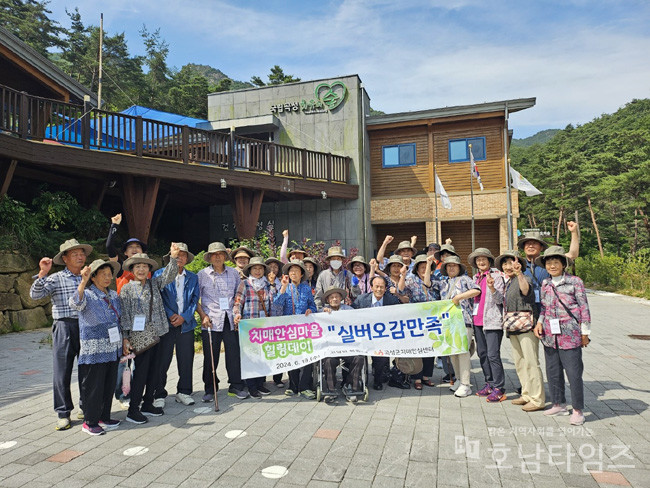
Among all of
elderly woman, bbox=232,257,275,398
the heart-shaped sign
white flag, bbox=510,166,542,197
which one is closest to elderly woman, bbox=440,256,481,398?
elderly woman, bbox=232,257,275,398

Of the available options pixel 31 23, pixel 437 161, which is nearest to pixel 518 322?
pixel 437 161

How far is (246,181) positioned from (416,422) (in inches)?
412

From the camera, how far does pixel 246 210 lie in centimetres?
1427

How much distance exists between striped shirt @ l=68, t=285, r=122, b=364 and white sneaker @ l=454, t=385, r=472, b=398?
3.92m

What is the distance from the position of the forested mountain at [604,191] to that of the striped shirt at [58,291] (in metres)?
32.3

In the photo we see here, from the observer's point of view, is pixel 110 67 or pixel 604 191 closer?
pixel 604 191

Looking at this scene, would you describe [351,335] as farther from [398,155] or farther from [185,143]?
[398,155]

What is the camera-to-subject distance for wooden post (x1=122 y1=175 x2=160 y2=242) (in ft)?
38.5

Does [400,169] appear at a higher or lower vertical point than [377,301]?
higher

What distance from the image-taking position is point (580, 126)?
72625 mm

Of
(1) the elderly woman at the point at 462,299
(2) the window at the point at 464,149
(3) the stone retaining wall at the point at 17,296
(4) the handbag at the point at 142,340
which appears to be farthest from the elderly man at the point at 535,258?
(2) the window at the point at 464,149

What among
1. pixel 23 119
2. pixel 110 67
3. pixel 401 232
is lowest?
pixel 401 232

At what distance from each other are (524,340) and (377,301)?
70.4 inches

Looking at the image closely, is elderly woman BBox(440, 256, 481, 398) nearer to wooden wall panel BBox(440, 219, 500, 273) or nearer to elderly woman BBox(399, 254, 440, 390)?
elderly woman BBox(399, 254, 440, 390)
